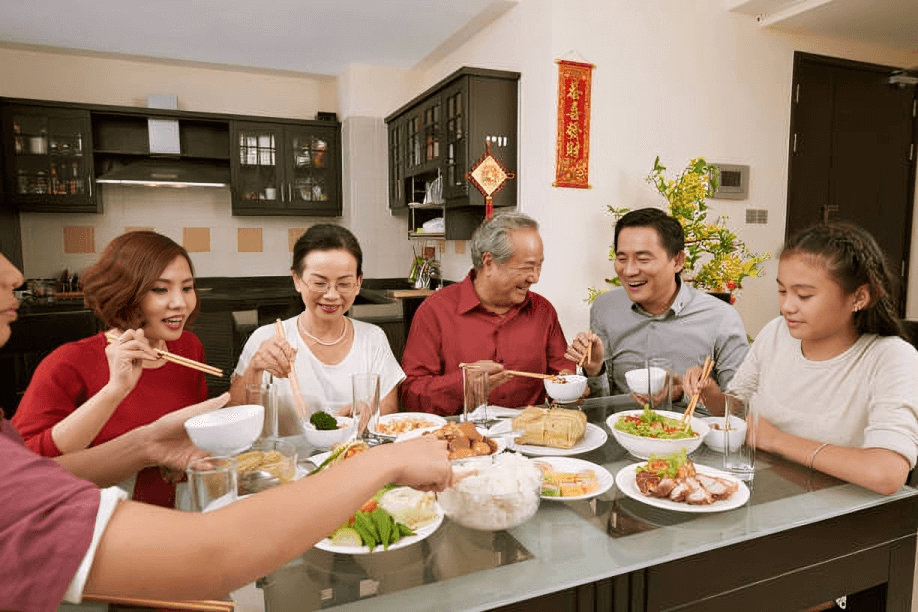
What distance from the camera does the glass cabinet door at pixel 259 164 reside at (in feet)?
17.2

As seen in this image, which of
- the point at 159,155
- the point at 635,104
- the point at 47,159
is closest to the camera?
the point at 635,104

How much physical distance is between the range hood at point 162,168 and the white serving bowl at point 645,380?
467 centimetres

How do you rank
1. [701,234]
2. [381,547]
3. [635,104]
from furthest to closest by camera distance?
[635,104], [701,234], [381,547]

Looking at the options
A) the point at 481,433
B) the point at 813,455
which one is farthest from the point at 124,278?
the point at 813,455

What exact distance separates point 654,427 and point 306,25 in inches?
161

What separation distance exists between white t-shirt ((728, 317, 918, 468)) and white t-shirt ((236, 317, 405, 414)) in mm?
1182

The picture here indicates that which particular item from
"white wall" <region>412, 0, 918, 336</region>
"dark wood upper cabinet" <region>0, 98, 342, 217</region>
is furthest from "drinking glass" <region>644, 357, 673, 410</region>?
"dark wood upper cabinet" <region>0, 98, 342, 217</region>

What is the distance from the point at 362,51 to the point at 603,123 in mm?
2391

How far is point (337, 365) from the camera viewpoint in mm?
2049

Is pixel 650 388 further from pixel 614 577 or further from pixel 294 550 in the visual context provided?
pixel 294 550

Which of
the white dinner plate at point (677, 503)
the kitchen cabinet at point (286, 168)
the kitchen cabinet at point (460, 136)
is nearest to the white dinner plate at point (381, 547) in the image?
the white dinner plate at point (677, 503)

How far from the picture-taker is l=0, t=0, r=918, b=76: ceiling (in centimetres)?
384

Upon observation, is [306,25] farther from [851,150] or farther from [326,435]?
[851,150]

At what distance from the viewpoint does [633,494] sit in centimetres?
113
